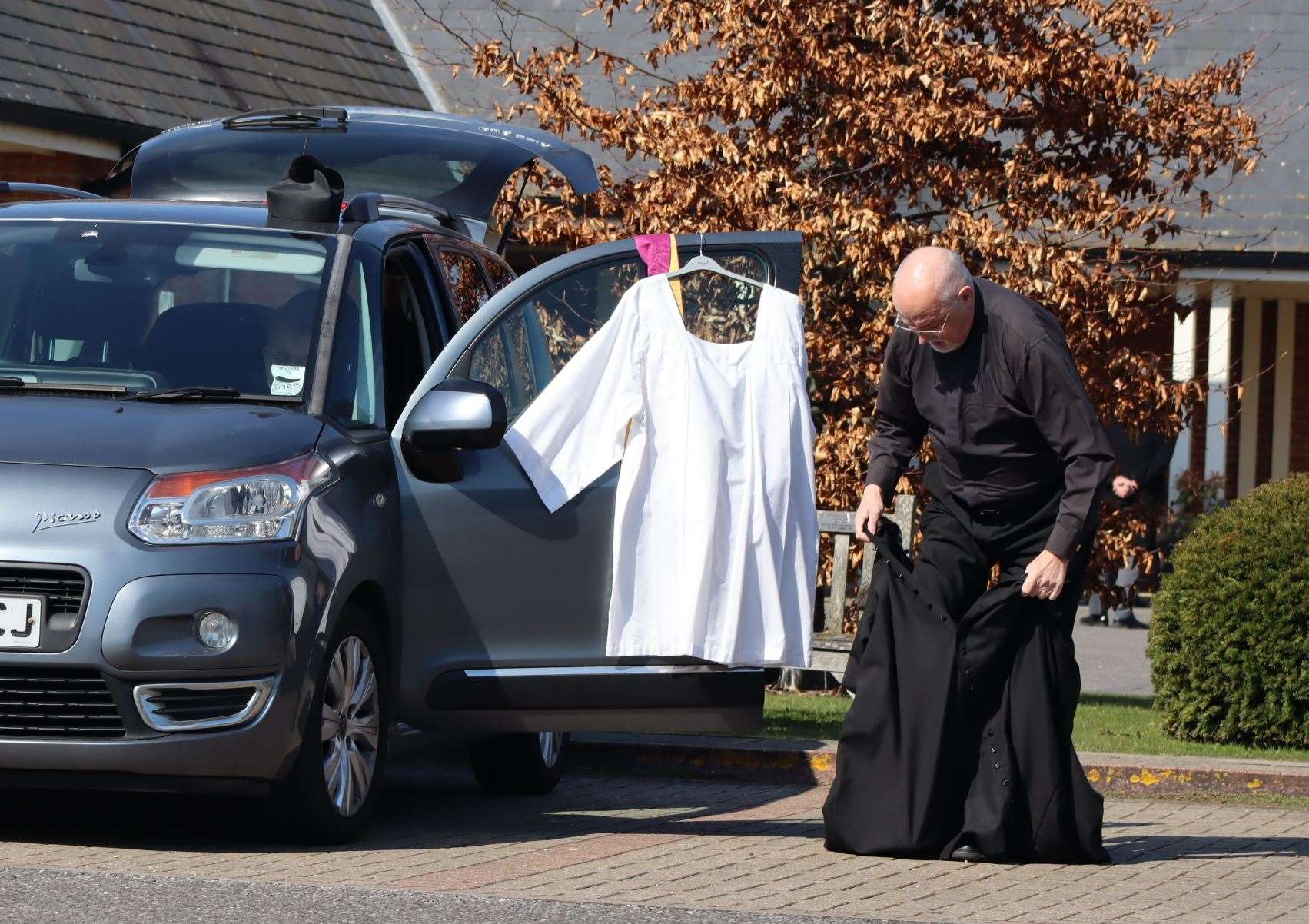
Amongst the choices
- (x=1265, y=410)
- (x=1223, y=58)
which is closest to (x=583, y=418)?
(x=1223, y=58)

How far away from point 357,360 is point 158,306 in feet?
2.18

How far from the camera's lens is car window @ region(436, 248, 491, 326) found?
7898 mm

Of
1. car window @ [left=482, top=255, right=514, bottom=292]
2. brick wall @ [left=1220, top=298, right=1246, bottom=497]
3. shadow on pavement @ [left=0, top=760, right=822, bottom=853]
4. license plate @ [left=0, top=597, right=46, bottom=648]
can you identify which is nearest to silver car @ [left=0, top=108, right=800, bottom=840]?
license plate @ [left=0, top=597, right=46, bottom=648]

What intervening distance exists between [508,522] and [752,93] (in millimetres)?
5448

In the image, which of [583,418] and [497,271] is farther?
[497,271]

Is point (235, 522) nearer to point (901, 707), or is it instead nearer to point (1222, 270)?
point (901, 707)

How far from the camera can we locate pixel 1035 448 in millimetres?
6695

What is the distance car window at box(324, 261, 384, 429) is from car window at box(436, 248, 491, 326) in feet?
2.50

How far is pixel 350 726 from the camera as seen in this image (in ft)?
21.4

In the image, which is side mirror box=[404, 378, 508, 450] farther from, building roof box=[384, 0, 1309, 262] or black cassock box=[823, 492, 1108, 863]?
building roof box=[384, 0, 1309, 262]

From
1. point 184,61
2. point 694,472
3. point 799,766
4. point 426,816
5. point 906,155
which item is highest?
point 184,61

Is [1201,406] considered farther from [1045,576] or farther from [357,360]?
[357,360]

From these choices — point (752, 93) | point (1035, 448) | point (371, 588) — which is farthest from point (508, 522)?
point (752, 93)

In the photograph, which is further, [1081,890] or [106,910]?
[1081,890]
